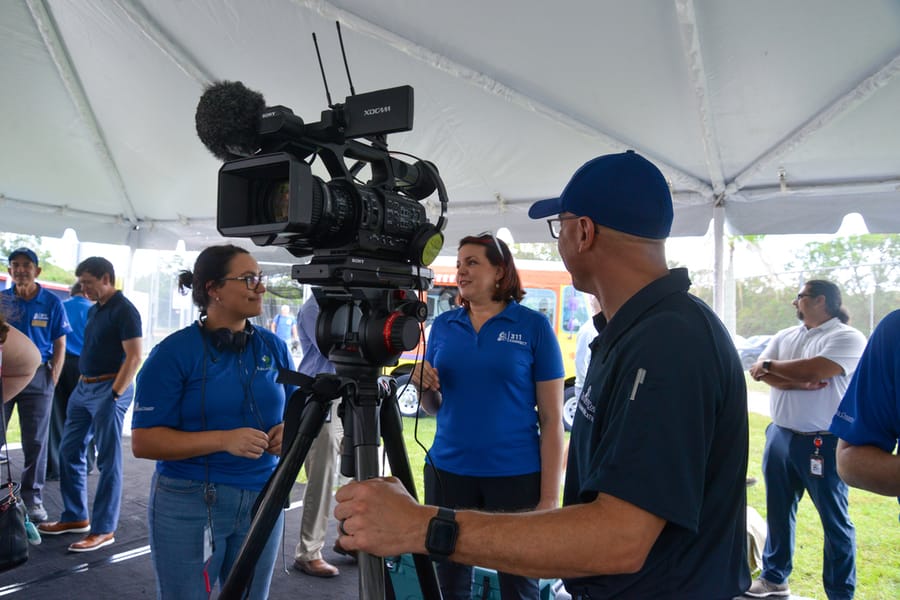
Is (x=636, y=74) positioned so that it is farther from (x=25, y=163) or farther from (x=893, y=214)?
(x=25, y=163)

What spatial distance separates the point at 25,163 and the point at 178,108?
5.13ft

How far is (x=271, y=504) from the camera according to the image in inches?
46.5

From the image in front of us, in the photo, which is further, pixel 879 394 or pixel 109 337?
pixel 109 337

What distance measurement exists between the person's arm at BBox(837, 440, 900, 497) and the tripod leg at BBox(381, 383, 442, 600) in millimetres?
1057

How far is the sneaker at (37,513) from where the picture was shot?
4.21 meters

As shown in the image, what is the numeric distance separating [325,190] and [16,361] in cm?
197

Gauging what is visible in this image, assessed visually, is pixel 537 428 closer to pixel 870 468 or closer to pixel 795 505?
pixel 870 468

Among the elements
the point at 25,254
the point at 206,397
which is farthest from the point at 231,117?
the point at 25,254

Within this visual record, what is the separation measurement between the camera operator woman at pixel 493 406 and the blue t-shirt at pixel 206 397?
56 centimetres

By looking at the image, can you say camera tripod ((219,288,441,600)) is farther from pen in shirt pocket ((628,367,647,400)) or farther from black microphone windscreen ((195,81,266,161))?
pen in shirt pocket ((628,367,647,400))

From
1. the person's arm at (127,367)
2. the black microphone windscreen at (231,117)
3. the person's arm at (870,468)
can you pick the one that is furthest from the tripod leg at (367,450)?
the person's arm at (127,367)

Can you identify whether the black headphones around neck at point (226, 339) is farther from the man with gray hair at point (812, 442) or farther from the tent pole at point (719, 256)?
the man with gray hair at point (812, 442)

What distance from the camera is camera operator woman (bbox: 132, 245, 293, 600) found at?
1.78 meters

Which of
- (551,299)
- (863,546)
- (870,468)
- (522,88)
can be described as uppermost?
(522,88)
